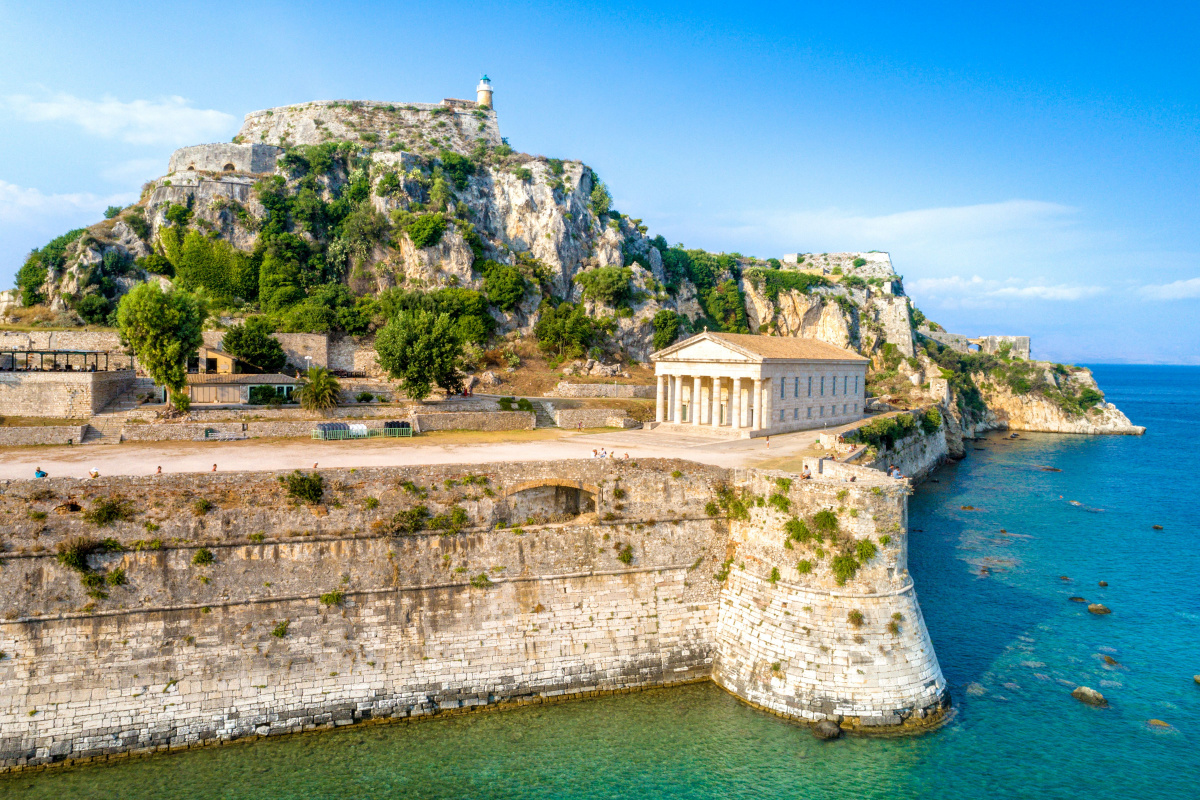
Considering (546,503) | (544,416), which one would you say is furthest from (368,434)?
(546,503)

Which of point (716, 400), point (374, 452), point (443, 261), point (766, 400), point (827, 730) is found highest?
point (443, 261)

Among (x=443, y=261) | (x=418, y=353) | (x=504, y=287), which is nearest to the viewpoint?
(x=418, y=353)

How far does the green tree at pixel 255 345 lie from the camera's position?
160 ft

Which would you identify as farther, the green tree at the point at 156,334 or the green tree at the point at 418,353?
the green tree at the point at 418,353

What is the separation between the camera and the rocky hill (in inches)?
2414

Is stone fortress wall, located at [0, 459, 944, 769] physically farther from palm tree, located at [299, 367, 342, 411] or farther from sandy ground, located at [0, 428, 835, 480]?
palm tree, located at [299, 367, 342, 411]

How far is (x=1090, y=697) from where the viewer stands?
62.2 ft

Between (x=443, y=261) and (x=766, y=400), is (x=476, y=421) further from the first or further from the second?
(x=443, y=261)

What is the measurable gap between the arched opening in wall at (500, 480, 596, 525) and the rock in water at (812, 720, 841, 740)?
863cm

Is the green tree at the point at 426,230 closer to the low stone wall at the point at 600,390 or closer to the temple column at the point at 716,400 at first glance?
the low stone wall at the point at 600,390

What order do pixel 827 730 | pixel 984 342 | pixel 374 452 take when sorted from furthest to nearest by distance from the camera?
pixel 984 342 → pixel 374 452 → pixel 827 730

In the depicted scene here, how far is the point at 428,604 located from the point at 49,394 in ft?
93.1

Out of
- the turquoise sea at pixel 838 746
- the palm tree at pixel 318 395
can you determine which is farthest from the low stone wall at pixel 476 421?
the turquoise sea at pixel 838 746

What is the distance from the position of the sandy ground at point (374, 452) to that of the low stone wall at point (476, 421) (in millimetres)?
765
